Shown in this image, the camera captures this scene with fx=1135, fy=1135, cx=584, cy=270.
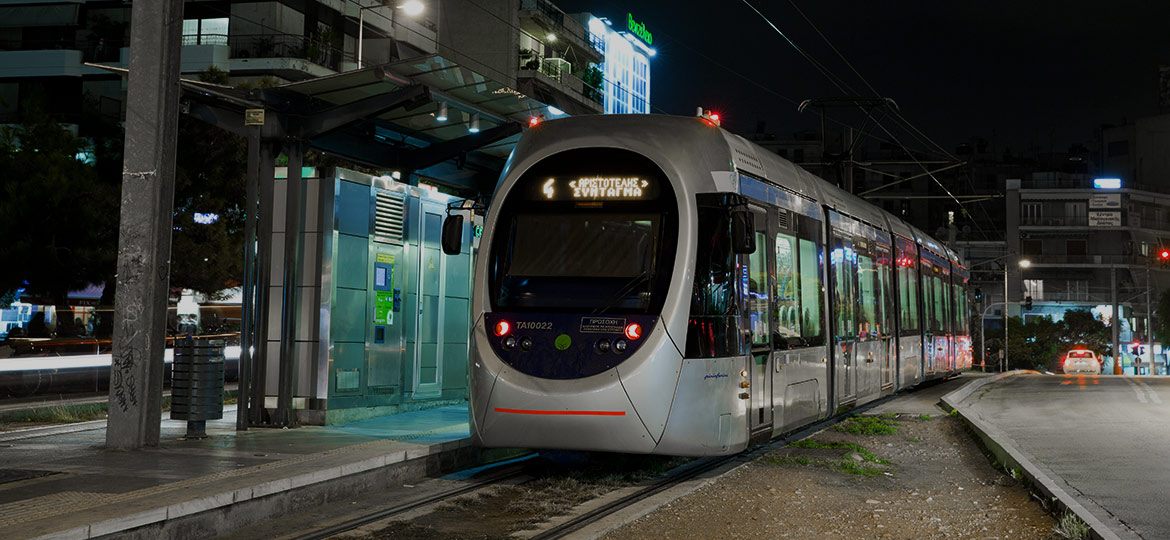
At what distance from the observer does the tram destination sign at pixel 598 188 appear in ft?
34.3

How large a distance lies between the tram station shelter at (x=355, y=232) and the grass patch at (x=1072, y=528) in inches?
285

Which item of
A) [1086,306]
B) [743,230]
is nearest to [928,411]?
[743,230]

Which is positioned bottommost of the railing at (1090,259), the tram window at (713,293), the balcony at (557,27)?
the tram window at (713,293)

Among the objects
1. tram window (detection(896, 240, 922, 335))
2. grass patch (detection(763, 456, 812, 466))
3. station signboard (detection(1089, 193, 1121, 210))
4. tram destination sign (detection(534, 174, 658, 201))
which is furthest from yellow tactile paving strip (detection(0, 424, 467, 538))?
station signboard (detection(1089, 193, 1121, 210))

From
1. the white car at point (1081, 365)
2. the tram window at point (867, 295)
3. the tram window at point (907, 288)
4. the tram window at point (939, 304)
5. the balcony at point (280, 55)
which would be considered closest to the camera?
the tram window at point (867, 295)

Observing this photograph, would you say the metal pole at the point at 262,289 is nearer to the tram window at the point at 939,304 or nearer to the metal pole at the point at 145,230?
the metal pole at the point at 145,230

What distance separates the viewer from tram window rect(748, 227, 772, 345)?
36.0 feet

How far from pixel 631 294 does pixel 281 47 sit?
3616 centimetres

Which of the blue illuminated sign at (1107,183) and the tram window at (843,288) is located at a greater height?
the blue illuminated sign at (1107,183)

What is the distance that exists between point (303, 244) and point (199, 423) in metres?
2.75

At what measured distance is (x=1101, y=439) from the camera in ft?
43.8

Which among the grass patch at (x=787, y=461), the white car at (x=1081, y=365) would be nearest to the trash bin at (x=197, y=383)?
the grass patch at (x=787, y=461)

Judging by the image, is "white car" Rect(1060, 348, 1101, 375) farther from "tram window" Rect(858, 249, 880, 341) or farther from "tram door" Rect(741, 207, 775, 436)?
"tram door" Rect(741, 207, 775, 436)

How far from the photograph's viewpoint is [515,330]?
1017cm
